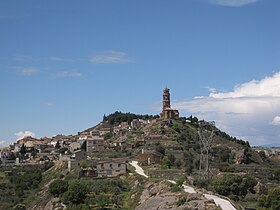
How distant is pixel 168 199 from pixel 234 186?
41.0 feet

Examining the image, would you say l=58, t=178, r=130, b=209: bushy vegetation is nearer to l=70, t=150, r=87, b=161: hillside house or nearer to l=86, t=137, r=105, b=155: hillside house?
l=70, t=150, r=87, b=161: hillside house

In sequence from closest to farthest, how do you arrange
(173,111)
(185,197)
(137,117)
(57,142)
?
(185,197), (173,111), (57,142), (137,117)

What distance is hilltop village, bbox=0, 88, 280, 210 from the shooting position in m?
44.6

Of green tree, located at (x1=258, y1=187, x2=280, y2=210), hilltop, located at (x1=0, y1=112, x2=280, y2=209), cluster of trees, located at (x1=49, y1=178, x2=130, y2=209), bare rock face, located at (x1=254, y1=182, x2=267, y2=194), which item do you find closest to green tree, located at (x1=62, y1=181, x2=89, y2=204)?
cluster of trees, located at (x1=49, y1=178, x2=130, y2=209)

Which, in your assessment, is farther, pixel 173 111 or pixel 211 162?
pixel 173 111

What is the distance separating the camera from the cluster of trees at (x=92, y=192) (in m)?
45.4

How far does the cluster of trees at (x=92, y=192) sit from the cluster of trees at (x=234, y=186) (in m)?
9.50

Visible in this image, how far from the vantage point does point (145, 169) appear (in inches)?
2343

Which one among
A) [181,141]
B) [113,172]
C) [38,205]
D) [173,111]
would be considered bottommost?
[38,205]

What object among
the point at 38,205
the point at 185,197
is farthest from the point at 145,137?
the point at 185,197

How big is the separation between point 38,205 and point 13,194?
1276 cm

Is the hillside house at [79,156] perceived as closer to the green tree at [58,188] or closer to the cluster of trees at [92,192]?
the cluster of trees at [92,192]

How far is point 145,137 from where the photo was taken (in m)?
87.8

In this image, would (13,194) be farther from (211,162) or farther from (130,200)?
(211,162)
